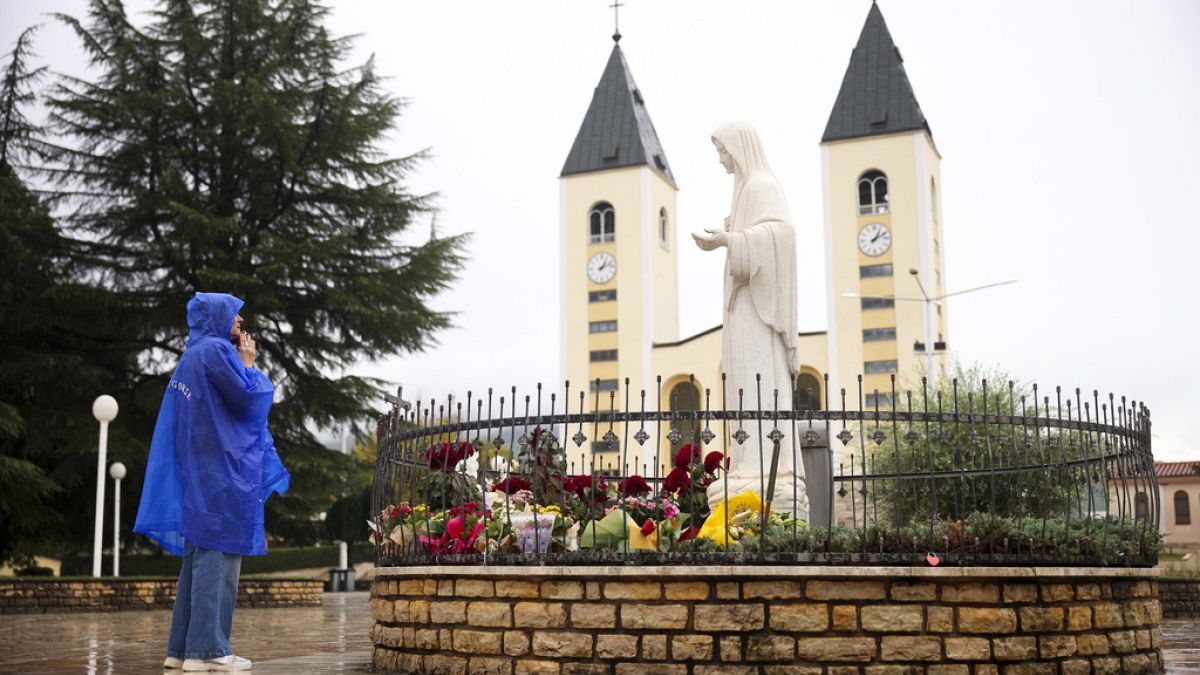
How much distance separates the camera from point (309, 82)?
29.2m

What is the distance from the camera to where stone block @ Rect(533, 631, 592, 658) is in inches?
249

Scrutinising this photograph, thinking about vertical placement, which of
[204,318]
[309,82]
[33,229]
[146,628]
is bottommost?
[146,628]

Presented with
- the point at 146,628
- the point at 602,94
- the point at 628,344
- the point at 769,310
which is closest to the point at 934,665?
the point at 769,310

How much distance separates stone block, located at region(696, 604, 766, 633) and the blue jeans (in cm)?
249

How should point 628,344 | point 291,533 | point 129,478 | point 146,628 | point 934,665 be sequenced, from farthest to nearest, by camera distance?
point 628,344
point 291,533
point 129,478
point 146,628
point 934,665

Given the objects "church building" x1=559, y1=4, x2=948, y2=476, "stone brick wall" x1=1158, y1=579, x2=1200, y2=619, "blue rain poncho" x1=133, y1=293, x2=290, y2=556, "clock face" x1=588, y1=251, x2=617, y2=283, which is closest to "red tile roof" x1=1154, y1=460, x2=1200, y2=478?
"church building" x1=559, y1=4, x2=948, y2=476

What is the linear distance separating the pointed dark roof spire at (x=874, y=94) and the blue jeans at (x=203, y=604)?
2156 inches

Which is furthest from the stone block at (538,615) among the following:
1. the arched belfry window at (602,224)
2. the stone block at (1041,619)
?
the arched belfry window at (602,224)

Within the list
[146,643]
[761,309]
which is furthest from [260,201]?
[761,309]

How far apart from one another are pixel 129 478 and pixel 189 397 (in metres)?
21.0

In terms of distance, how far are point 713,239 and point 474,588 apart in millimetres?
3362

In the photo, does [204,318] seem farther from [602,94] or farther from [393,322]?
[602,94]

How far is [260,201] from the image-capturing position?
2858 cm

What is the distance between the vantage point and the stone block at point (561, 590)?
641 centimetres
